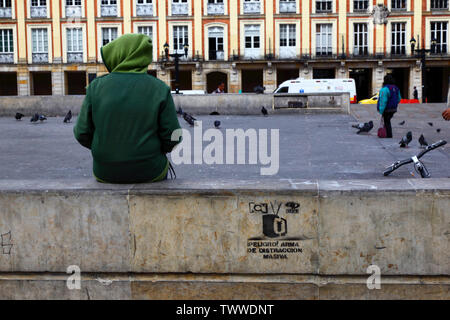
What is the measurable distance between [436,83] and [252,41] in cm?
1364

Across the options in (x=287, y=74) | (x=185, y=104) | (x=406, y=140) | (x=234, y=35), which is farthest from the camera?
(x=287, y=74)

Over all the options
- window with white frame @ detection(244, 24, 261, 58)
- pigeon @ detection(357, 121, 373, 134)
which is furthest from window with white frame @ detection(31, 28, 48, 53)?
pigeon @ detection(357, 121, 373, 134)

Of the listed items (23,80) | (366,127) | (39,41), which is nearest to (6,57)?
(23,80)

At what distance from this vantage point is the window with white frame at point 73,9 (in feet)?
134

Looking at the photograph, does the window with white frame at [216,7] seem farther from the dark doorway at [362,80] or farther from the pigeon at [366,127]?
the pigeon at [366,127]

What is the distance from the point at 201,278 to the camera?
12.8ft

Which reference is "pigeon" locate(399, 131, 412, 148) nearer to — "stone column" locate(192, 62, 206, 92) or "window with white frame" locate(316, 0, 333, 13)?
"stone column" locate(192, 62, 206, 92)

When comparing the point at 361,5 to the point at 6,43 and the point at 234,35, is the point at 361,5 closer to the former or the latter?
the point at 234,35

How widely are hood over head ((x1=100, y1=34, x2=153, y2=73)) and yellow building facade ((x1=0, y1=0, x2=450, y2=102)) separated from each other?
36.1 meters

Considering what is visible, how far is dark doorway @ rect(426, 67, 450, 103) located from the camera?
4234 centimetres

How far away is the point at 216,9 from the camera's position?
134ft

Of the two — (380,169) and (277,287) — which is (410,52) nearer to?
(380,169)

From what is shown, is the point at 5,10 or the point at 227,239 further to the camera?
the point at 5,10

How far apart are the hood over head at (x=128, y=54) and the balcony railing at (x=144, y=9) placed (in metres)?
38.0
